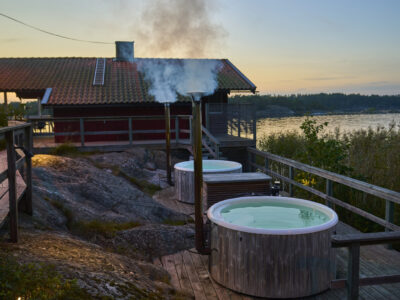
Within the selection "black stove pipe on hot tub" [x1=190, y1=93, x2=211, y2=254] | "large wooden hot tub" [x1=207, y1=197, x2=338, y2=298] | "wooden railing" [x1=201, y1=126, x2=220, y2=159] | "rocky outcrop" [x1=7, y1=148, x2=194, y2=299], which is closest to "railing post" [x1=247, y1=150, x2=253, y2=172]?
"wooden railing" [x1=201, y1=126, x2=220, y2=159]

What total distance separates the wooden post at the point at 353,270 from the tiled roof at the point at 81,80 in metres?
14.5

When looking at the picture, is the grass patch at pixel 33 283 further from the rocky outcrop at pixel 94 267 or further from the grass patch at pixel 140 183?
the grass patch at pixel 140 183

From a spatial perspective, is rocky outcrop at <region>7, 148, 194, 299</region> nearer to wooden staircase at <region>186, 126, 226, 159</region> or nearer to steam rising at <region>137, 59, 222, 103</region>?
steam rising at <region>137, 59, 222, 103</region>

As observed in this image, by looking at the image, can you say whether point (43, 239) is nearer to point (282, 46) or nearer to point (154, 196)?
point (154, 196)

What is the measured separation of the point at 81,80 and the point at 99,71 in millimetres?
1467

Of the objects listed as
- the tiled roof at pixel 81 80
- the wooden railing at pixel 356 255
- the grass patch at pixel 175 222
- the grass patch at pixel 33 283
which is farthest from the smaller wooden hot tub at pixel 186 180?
the tiled roof at pixel 81 80

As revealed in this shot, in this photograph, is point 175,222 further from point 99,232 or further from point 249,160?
point 249,160

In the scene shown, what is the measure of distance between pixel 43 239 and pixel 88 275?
124 cm

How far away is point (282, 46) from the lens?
1295 cm

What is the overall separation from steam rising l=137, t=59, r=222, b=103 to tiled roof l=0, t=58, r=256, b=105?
752 millimetres

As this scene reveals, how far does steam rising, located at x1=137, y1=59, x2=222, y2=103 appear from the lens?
23.9ft

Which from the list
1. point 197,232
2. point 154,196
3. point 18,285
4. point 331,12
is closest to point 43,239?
point 18,285

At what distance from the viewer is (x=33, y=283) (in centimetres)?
306

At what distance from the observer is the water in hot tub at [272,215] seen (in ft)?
18.9
